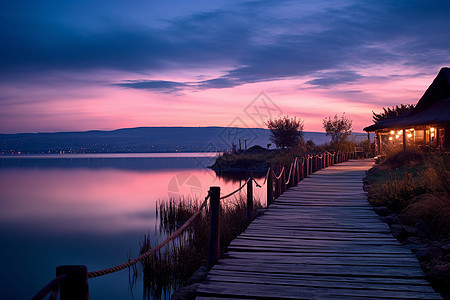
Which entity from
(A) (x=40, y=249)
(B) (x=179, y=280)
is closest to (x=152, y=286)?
(B) (x=179, y=280)

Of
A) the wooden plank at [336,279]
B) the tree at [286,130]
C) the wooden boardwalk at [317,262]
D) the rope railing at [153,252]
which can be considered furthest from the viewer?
the tree at [286,130]

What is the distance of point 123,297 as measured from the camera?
806cm

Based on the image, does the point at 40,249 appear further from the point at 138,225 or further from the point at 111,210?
the point at 111,210

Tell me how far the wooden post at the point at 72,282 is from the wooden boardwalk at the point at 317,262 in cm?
196

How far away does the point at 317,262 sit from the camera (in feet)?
17.7

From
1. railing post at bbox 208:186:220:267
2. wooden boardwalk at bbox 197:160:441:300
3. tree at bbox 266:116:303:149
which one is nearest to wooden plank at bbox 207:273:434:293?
wooden boardwalk at bbox 197:160:441:300

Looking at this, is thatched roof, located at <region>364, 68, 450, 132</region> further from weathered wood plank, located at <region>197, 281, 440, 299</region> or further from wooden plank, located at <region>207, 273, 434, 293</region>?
weathered wood plank, located at <region>197, 281, 440, 299</region>

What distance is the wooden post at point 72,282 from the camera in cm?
262

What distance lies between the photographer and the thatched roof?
21.9 meters

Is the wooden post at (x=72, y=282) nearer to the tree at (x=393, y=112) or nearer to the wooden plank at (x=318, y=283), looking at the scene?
the wooden plank at (x=318, y=283)

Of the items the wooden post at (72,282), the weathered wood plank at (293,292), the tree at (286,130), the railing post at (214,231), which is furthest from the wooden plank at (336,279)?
the tree at (286,130)

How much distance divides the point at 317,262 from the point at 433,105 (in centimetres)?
2268

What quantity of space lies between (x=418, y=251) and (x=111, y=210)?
17972mm

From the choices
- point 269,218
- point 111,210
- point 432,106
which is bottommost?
point 111,210
